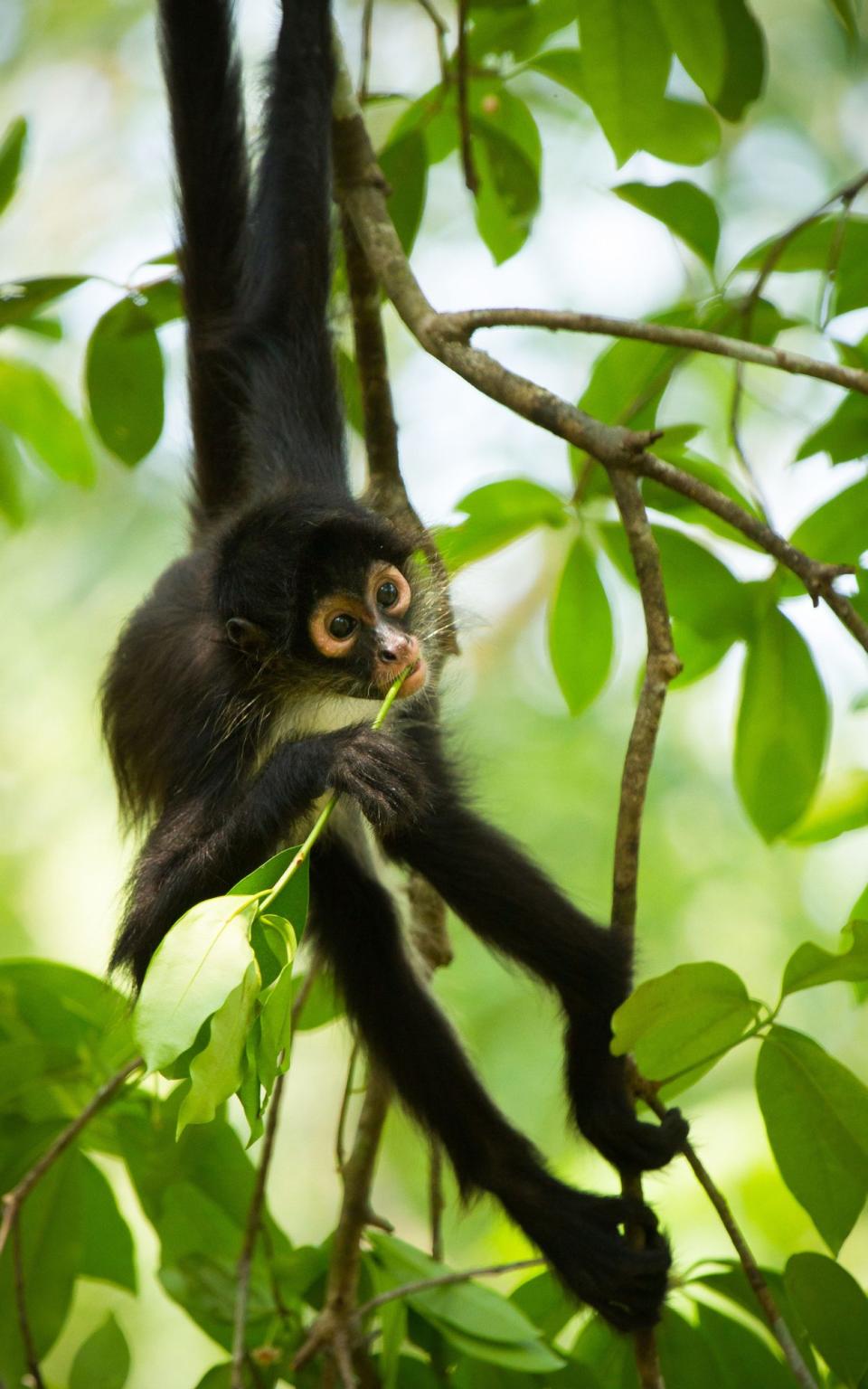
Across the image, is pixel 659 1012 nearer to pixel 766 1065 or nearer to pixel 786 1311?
pixel 766 1065

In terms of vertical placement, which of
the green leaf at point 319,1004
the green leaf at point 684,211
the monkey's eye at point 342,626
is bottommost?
the green leaf at point 319,1004

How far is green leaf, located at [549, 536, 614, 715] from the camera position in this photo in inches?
133

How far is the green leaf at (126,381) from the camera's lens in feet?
11.5

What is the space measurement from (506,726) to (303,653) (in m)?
7.21

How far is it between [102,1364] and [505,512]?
1.97 m

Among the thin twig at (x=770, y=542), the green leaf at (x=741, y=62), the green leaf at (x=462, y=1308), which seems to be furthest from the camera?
the green leaf at (x=741, y=62)

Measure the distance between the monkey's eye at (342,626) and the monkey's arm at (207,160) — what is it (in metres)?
0.68

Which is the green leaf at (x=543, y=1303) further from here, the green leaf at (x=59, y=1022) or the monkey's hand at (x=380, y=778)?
the monkey's hand at (x=380, y=778)

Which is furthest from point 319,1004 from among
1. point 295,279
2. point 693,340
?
point 693,340

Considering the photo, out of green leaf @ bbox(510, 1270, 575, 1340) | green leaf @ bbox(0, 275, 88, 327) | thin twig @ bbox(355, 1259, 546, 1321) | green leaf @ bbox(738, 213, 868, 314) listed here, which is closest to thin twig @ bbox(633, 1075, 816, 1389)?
thin twig @ bbox(355, 1259, 546, 1321)

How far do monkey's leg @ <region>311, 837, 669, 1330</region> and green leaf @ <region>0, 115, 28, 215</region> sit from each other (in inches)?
65.0

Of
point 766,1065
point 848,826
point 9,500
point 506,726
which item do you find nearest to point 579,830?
point 506,726

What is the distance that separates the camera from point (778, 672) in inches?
120

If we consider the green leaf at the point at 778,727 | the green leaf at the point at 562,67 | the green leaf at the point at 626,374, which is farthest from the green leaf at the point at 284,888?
the green leaf at the point at 562,67
